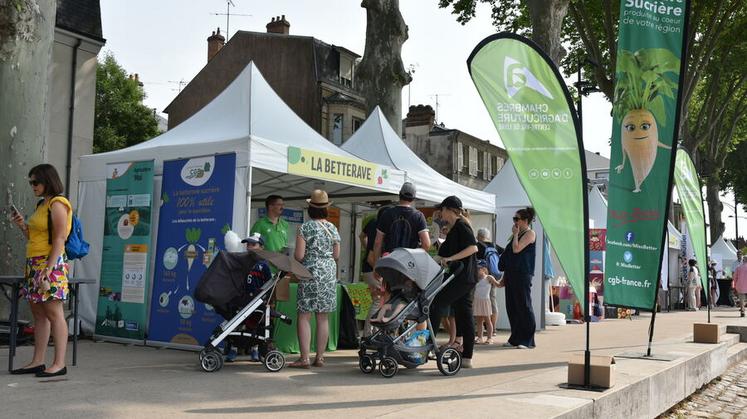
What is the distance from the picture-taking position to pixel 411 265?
6.70 m

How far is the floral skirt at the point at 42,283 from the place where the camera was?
19.9 ft

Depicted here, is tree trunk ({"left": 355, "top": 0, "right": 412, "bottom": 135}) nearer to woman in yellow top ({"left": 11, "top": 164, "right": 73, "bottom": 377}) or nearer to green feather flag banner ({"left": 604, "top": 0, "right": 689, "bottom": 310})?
green feather flag banner ({"left": 604, "top": 0, "right": 689, "bottom": 310})

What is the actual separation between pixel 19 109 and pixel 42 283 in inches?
109

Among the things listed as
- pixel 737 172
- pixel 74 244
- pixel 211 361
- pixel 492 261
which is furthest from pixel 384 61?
pixel 737 172

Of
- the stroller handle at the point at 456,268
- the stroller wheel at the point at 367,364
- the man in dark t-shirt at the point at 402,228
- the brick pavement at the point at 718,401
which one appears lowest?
the brick pavement at the point at 718,401

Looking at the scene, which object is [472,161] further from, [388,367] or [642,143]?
[388,367]

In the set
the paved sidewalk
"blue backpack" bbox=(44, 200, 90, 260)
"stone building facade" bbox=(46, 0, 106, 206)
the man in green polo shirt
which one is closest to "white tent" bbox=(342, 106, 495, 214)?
the man in green polo shirt

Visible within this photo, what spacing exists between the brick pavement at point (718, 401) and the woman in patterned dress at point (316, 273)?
3.37 metres

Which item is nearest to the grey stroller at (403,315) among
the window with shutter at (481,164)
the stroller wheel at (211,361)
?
the stroller wheel at (211,361)

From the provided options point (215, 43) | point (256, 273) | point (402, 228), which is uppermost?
point (215, 43)

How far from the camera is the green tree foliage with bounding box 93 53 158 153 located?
132 feet

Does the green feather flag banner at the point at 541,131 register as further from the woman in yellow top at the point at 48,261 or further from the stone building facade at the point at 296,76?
the stone building facade at the point at 296,76

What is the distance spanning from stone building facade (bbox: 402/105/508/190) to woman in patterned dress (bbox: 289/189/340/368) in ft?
125

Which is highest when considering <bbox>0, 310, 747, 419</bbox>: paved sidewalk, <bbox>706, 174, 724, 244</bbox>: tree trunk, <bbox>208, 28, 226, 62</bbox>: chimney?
<bbox>208, 28, 226, 62</bbox>: chimney
